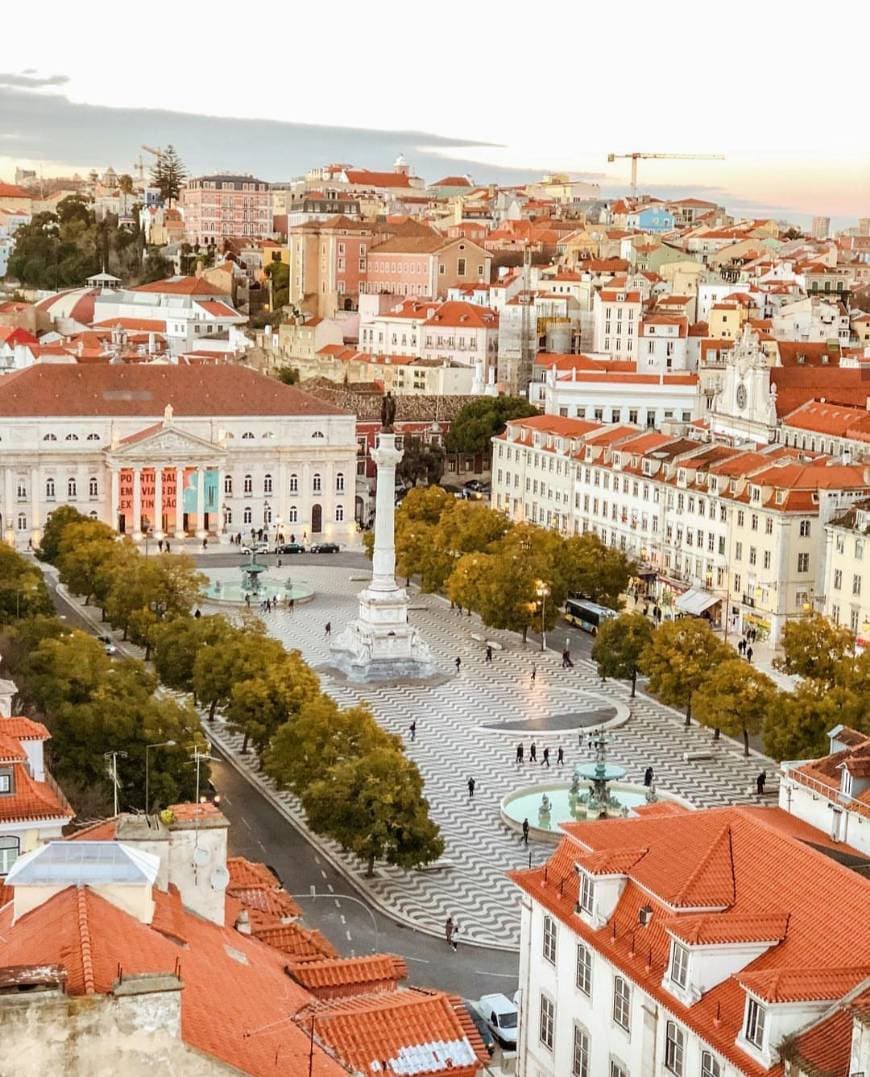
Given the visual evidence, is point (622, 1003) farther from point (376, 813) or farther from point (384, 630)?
point (384, 630)

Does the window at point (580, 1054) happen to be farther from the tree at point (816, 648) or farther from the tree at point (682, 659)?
the tree at point (816, 648)

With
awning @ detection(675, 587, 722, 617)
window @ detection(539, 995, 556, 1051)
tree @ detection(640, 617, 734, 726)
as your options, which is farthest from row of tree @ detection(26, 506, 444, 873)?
awning @ detection(675, 587, 722, 617)

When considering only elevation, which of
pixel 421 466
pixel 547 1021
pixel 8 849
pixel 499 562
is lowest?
pixel 547 1021

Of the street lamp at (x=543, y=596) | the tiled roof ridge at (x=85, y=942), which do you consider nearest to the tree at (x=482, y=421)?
the street lamp at (x=543, y=596)

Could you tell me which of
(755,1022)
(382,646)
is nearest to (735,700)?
(382,646)

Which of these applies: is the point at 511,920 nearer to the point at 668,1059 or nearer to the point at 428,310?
the point at 668,1059

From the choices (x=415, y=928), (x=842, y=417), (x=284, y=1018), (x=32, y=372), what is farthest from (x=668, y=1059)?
(x=32, y=372)

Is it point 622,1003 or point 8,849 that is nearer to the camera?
point 622,1003
